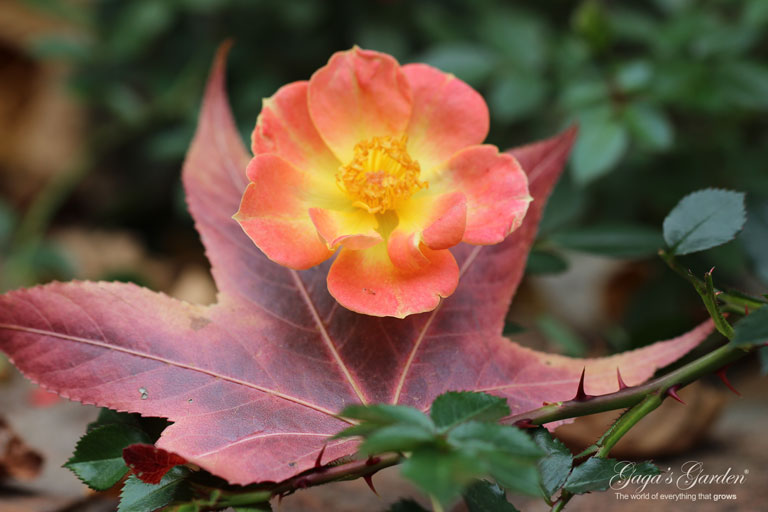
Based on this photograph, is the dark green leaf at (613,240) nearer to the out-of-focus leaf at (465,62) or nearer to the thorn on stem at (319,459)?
the out-of-focus leaf at (465,62)

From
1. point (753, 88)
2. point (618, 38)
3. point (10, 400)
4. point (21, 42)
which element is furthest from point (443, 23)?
point (21, 42)

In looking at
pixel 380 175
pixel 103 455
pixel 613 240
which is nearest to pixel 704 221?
pixel 380 175

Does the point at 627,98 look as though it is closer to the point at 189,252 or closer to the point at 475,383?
the point at 475,383

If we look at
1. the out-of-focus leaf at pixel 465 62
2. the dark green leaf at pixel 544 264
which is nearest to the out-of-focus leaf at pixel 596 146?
the dark green leaf at pixel 544 264

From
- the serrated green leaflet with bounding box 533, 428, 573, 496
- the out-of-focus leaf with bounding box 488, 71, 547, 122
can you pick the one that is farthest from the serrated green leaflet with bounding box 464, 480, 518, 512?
the out-of-focus leaf with bounding box 488, 71, 547, 122

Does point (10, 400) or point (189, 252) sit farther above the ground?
point (10, 400)

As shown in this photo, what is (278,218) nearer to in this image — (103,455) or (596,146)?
(103,455)

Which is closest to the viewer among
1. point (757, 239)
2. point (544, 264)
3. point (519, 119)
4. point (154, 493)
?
point (154, 493)

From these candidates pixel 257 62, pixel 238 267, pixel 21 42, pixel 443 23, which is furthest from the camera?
pixel 21 42
